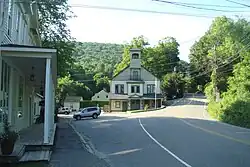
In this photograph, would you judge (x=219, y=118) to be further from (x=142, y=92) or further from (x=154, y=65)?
(x=154, y=65)

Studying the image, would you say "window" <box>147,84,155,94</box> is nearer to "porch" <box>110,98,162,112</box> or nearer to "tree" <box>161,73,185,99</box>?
"porch" <box>110,98,162,112</box>

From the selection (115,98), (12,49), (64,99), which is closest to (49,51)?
(12,49)

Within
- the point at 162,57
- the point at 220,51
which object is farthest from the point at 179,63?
the point at 220,51

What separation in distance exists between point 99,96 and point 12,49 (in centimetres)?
9369

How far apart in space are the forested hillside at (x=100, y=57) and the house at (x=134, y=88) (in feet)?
132

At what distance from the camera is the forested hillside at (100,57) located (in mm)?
127688

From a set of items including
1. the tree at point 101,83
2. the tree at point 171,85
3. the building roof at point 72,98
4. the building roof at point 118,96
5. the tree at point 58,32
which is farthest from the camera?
the tree at point 101,83

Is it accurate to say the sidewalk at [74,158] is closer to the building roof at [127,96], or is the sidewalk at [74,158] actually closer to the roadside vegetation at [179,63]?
the roadside vegetation at [179,63]

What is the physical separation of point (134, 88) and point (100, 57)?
52.2 metres

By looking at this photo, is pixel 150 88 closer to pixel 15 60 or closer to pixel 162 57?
pixel 162 57

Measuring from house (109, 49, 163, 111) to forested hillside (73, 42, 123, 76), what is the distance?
40197mm

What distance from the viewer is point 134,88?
86125 millimetres

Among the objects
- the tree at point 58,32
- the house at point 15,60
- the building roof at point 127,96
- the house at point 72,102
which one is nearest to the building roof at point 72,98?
the house at point 72,102

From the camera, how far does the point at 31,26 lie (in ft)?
96.8
